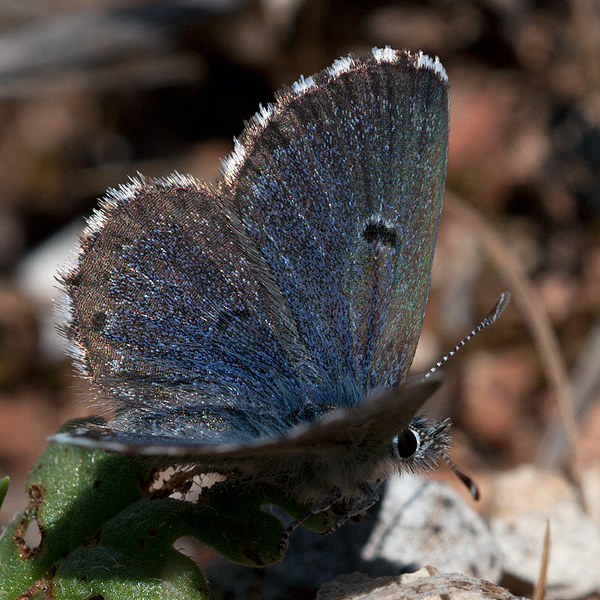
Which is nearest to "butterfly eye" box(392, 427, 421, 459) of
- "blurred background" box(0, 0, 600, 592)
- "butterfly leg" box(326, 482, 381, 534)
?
"butterfly leg" box(326, 482, 381, 534)

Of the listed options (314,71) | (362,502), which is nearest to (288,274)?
(362,502)

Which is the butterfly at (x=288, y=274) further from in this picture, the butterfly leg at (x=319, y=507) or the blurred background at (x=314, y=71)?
the blurred background at (x=314, y=71)

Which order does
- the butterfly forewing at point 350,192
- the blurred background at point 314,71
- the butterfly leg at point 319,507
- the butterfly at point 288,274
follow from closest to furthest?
the butterfly leg at point 319,507
the butterfly at point 288,274
the butterfly forewing at point 350,192
the blurred background at point 314,71

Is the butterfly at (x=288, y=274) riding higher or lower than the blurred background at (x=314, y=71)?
lower

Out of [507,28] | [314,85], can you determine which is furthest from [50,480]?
[507,28]

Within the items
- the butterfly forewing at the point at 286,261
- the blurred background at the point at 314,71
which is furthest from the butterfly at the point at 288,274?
the blurred background at the point at 314,71

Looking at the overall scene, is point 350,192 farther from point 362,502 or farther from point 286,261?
point 362,502
